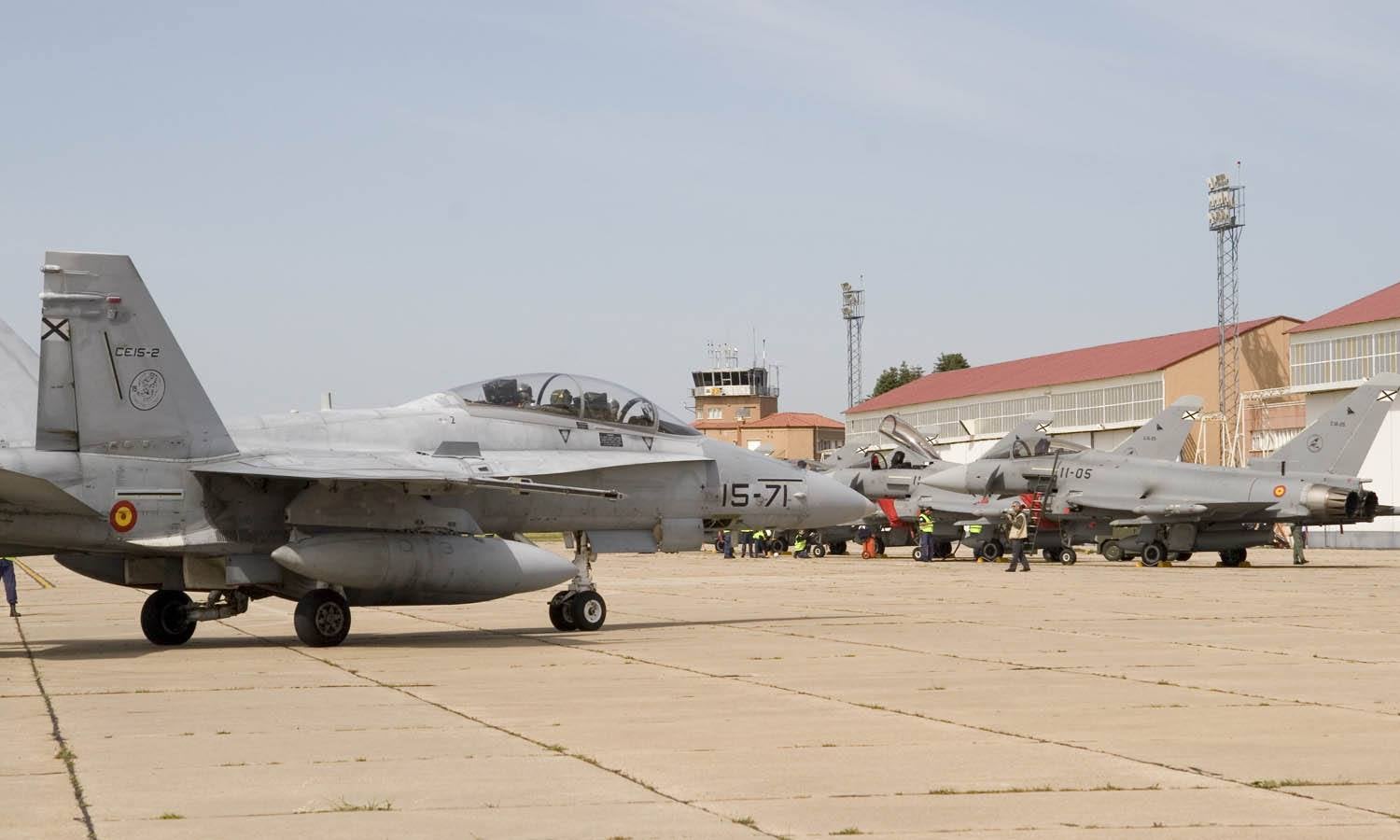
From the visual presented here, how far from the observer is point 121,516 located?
46.0 feet

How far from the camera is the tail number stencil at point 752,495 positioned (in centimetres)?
1789

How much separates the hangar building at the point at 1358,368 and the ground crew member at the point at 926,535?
18.4 meters

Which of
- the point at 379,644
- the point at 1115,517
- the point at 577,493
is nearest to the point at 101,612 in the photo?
the point at 379,644

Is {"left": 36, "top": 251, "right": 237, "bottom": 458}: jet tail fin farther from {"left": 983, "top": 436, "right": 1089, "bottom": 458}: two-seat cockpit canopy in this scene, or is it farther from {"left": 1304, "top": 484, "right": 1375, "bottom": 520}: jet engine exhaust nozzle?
{"left": 983, "top": 436, "right": 1089, "bottom": 458}: two-seat cockpit canopy

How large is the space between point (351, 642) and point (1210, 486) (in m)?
28.6

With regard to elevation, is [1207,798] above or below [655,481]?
below

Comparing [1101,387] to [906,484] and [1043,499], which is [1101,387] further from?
[1043,499]

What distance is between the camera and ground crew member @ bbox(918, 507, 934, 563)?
151ft

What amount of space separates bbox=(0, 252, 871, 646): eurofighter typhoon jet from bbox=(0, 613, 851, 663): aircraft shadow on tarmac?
0.40 m

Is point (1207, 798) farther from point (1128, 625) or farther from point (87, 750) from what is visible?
point (1128, 625)

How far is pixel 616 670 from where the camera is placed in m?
12.9

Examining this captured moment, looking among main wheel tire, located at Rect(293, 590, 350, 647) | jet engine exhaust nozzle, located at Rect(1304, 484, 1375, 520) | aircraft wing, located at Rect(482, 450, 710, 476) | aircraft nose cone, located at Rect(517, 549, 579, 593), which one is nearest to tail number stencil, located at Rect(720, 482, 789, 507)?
aircraft wing, located at Rect(482, 450, 710, 476)

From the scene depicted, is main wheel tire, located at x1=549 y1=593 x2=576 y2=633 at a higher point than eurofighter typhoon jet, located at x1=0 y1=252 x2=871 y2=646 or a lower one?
lower

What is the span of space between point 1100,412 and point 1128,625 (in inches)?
2475
